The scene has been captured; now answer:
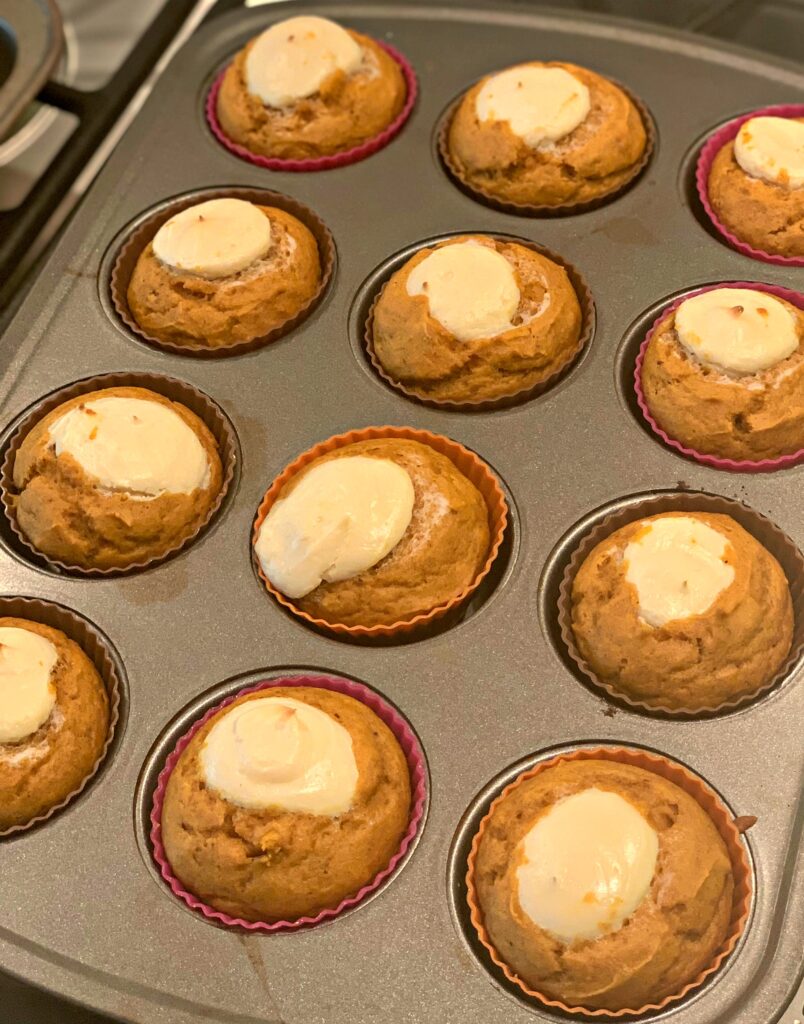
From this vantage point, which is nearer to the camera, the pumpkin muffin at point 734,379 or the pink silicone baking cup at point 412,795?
the pink silicone baking cup at point 412,795

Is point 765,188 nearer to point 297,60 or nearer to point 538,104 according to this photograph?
point 538,104

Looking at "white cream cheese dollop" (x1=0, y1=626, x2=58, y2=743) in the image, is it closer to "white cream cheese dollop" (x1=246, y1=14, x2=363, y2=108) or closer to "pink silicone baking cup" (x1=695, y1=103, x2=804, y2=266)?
"white cream cheese dollop" (x1=246, y1=14, x2=363, y2=108)

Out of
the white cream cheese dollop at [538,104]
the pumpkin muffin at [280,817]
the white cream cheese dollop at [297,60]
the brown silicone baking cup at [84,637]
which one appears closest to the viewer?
the pumpkin muffin at [280,817]

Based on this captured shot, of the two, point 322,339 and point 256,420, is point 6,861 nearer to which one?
point 256,420

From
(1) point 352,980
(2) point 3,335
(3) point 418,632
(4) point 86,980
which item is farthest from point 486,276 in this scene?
(4) point 86,980

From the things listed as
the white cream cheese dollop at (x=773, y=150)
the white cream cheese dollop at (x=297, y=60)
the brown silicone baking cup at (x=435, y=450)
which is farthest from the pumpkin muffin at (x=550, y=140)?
the brown silicone baking cup at (x=435, y=450)

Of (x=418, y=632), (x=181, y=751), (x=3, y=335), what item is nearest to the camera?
(x=181, y=751)

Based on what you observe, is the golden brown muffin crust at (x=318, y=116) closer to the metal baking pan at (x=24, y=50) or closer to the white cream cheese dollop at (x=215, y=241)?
the white cream cheese dollop at (x=215, y=241)
